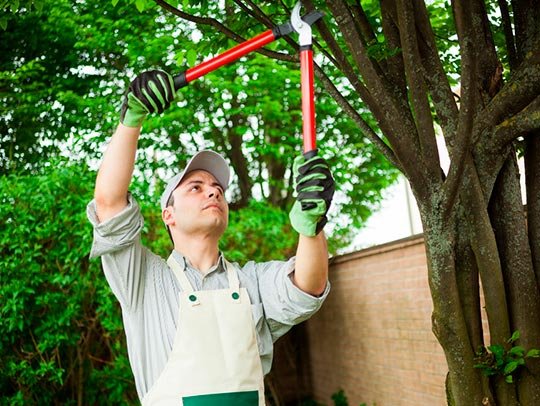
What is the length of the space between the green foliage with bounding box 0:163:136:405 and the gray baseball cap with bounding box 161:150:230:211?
4.01 meters

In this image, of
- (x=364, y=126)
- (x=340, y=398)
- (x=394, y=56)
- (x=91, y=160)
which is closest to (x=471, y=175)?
(x=364, y=126)

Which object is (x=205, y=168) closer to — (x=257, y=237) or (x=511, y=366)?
(x=511, y=366)

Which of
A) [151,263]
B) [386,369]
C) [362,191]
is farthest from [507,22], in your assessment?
[362,191]

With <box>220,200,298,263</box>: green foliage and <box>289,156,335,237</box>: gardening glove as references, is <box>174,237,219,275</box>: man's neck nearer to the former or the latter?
<box>289,156,335,237</box>: gardening glove

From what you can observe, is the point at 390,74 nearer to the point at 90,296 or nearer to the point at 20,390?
the point at 90,296

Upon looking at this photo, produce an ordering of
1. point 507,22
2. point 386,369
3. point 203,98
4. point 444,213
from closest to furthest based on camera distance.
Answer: point 444,213
point 507,22
point 386,369
point 203,98

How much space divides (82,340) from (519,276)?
5146mm

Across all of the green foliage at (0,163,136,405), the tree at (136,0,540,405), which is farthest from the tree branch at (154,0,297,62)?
the green foliage at (0,163,136,405)

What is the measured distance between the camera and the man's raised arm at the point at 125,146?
220 cm

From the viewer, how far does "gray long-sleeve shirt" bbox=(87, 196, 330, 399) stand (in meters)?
2.30

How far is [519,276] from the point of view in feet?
10.5

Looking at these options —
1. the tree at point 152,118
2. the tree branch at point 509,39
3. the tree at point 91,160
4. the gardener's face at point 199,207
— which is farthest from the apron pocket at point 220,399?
the tree at point 152,118

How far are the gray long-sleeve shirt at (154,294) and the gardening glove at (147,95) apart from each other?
28 centimetres

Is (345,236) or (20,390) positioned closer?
(20,390)
